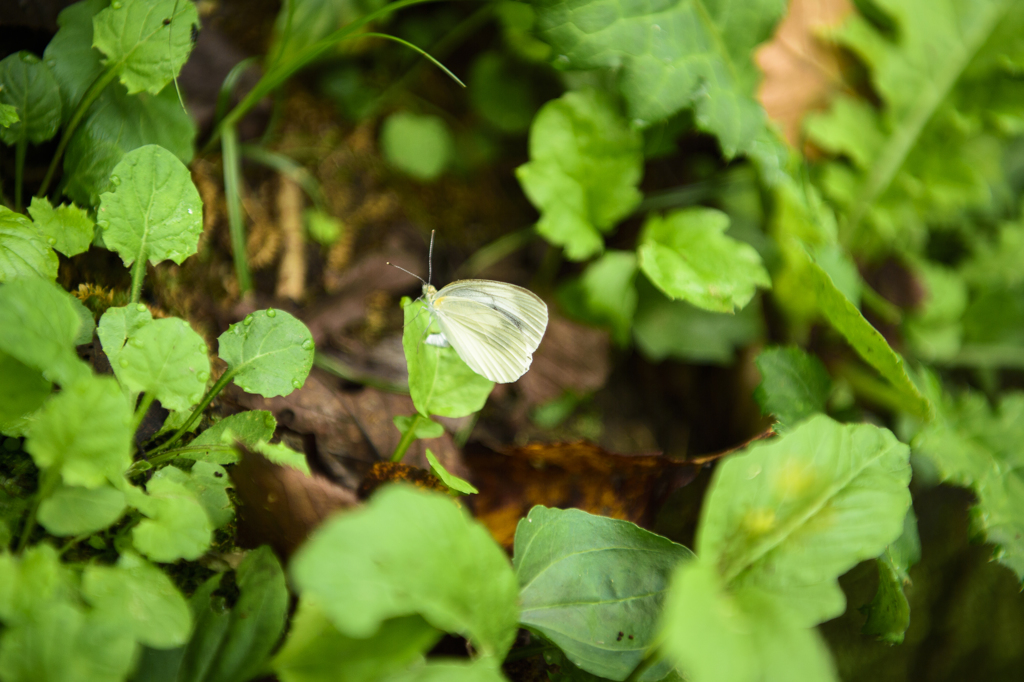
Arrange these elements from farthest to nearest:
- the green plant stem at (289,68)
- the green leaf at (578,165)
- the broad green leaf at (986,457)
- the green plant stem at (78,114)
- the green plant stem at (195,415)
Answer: the green leaf at (578,165) < the broad green leaf at (986,457) < the green plant stem at (289,68) < the green plant stem at (78,114) < the green plant stem at (195,415)

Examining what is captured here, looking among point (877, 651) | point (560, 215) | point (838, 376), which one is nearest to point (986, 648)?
point (877, 651)

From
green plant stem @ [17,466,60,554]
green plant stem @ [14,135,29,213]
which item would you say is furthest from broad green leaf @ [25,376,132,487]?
green plant stem @ [14,135,29,213]

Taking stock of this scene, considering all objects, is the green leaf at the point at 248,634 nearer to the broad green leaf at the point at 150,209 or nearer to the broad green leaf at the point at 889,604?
the broad green leaf at the point at 150,209

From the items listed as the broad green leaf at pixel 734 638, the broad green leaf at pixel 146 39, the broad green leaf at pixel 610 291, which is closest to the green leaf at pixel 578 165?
the broad green leaf at pixel 610 291

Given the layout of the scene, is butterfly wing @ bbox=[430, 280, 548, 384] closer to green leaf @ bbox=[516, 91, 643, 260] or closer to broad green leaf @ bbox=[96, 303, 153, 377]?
green leaf @ bbox=[516, 91, 643, 260]

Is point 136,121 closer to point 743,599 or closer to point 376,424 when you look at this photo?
point 376,424

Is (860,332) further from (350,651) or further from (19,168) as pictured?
(19,168)
